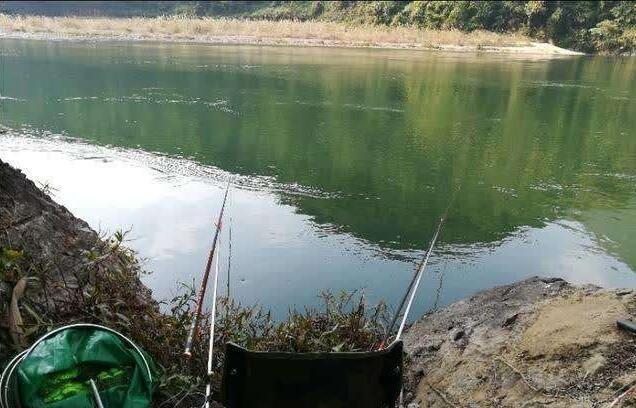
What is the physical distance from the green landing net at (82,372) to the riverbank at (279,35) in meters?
27.8

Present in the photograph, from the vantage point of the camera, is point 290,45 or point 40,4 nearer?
point 290,45

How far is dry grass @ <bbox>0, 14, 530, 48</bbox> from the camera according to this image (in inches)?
1158

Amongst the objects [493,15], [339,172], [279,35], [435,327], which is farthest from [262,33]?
[435,327]

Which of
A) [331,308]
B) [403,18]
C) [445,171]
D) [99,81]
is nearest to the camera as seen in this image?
[331,308]

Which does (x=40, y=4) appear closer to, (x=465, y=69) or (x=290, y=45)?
(x=290, y=45)

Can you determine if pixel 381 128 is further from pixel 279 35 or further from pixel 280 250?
Result: pixel 279 35

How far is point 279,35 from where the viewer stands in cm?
3059

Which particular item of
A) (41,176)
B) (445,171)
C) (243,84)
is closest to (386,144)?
(445,171)

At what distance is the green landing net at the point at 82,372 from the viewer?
6.56ft

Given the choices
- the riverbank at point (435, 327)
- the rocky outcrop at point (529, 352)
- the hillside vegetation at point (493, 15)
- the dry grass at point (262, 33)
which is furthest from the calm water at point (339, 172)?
the hillside vegetation at point (493, 15)

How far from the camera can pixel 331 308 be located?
3732 mm

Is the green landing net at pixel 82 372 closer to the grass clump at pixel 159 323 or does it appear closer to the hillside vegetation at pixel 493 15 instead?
the grass clump at pixel 159 323

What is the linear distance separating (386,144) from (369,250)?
4105 mm

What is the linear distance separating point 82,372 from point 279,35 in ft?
98.3
